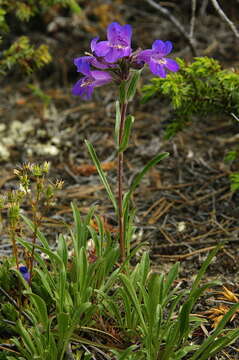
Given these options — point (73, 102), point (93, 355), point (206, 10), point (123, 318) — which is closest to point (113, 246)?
point (123, 318)

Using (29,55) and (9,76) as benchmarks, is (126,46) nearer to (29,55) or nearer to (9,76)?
(29,55)

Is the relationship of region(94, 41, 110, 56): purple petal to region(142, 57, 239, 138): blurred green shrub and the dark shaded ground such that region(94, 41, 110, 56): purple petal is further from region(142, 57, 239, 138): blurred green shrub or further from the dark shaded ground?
the dark shaded ground

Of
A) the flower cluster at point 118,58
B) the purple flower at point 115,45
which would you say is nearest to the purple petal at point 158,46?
the flower cluster at point 118,58

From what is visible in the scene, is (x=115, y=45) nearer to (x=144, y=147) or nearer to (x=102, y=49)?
(x=102, y=49)

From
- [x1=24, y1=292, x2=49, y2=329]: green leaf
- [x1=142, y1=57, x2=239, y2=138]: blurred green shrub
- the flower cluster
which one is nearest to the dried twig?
[x1=142, y1=57, x2=239, y2=138]: blurred green shrub

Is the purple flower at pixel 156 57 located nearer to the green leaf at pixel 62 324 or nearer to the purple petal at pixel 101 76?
the purple petal at pixel 101 76

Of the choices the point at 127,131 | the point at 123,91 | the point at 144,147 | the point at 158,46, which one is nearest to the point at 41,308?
the point at 127,131
